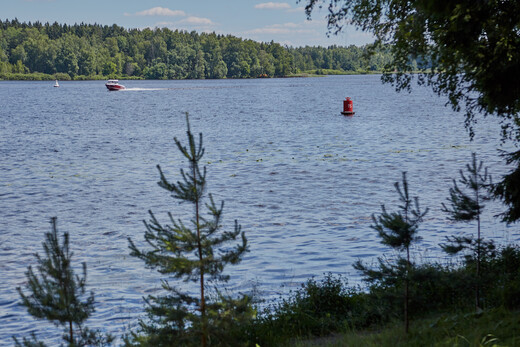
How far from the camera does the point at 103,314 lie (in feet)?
42.1

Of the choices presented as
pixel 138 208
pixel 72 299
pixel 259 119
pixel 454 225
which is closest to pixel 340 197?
pixel 454 225

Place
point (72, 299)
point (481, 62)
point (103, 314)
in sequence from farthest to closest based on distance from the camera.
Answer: point (103, 314) < point (481, 62) < point (72, 299)

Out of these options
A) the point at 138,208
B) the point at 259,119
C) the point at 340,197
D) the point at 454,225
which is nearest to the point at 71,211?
the point at 138,208

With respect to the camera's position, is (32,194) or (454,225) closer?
(454,225)

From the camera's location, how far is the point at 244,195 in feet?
84.8

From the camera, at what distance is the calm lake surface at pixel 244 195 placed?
15234 millimetres

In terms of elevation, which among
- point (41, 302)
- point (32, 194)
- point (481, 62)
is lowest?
point (32, 194)

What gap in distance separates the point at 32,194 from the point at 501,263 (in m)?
21.9

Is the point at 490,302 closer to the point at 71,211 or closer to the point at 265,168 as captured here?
the point at 71,211

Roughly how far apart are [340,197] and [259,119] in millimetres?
47520

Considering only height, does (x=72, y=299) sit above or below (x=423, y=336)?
above

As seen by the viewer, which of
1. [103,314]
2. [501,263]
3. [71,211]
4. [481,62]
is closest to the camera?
[481,62]

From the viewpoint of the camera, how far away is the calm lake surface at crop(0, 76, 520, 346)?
15.2 metres

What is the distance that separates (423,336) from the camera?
26.6 ft
